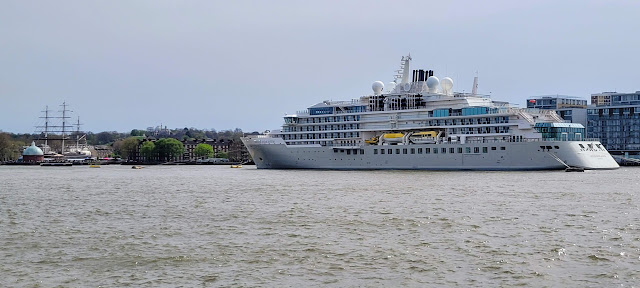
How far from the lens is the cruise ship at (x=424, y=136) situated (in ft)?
225

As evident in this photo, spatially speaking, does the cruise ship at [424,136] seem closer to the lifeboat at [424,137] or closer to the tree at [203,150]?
the lifeboat at [424,137]

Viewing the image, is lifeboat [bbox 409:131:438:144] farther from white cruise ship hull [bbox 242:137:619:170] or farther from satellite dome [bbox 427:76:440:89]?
satellite dome [bbox 427:76:440:89]

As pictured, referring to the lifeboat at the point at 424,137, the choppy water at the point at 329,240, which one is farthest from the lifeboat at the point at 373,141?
the choppy water at the point at 329,240

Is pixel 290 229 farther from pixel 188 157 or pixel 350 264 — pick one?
pixel 188 157

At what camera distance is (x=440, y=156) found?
240 feet

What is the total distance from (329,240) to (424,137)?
51.4 meters

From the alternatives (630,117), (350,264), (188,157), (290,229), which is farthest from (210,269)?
(188,157)

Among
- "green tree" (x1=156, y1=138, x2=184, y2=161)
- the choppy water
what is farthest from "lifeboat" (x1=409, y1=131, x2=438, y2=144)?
"green tree" (x1=156, y1=138, x2=184, y2=161)

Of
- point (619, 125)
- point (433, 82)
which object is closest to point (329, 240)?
point (433, 82)

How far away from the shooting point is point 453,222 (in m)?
29.5

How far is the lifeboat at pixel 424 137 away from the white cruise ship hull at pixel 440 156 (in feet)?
2.70

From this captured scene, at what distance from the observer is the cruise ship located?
225 ft

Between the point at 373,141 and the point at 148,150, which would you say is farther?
the point at 148,150

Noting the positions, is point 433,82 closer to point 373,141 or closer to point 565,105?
point 373,141
